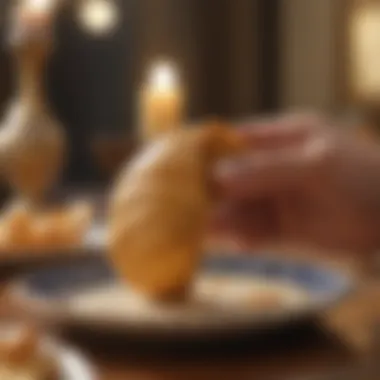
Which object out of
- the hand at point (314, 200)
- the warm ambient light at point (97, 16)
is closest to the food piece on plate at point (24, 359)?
the hand at point (314, 200)

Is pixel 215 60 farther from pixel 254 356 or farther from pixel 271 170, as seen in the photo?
pixel 254 356

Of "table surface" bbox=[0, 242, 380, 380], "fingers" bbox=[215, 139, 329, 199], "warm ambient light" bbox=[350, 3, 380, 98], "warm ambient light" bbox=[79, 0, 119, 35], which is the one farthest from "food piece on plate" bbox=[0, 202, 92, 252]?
"warm ambient light" bbox=[350, 3, 380, 98]

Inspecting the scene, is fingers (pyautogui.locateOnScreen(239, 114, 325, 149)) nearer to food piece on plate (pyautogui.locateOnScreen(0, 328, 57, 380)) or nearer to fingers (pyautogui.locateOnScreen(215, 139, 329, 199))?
fingers (pyautogui.locateOnScreen(215, 139, 329, 199))

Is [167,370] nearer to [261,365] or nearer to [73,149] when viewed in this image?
[261,365]

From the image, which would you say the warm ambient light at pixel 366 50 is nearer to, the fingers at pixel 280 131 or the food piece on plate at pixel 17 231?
the fingers at pixel 280 131

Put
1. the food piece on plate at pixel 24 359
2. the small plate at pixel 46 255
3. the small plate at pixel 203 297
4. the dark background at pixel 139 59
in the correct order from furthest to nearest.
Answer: the dark background at pixel 139 59 < the small plate at pixel 46 255 < the small plate at pixel 203 297 < the food piece on plate at pixel 24 359

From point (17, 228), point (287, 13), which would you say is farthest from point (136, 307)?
point (287, 13)

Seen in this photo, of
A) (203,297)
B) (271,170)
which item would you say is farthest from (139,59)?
(203,297)
